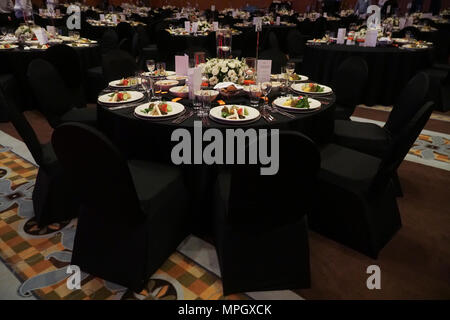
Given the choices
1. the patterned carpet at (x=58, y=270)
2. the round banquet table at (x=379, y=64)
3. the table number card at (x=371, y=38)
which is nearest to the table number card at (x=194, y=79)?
the patterned carpet at (x=58, y=270)

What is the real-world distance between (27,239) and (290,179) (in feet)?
6.20

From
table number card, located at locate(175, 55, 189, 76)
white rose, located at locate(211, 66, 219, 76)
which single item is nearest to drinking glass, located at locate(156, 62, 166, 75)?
table number card, located at locate(175, 55, 189, 76)

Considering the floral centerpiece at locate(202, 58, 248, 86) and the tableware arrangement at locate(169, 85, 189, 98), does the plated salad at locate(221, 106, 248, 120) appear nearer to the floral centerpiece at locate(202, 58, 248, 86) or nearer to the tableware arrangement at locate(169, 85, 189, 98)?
the tableware arrangement at locate(169, 85, 189, 98)

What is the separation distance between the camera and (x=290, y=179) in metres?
1.44

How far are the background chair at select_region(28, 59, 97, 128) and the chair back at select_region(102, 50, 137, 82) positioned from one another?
22.1 inches

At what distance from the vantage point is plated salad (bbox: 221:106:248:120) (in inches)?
77.2

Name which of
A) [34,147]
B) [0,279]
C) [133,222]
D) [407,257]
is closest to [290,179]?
[133,222]

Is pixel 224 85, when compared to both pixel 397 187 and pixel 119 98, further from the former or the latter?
pixel 397 187

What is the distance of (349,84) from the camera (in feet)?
10.3

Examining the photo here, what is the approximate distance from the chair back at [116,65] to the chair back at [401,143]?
2.84 metres

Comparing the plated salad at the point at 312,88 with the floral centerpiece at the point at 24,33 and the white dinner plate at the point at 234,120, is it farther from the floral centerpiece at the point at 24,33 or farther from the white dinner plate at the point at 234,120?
the floral centerpiece at the point at 24,33

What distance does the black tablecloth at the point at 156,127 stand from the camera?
195cm

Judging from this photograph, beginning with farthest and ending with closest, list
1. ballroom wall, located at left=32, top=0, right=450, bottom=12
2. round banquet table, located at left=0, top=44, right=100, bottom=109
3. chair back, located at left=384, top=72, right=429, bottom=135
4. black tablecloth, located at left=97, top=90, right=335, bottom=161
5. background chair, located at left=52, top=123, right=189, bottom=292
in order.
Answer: ballroom wall, located at left=32, top=0, right=450, bottom=12 < round banquet table, located at left=0, top=44, right=100, bottom=109 < chair back, located at left=384, top=72, right=429, bottom=135 < black tablecloth, located at left=97, top=90, right=335, bottom=161 < background chair, located at left=52, top=123, right=189, bottom=292
